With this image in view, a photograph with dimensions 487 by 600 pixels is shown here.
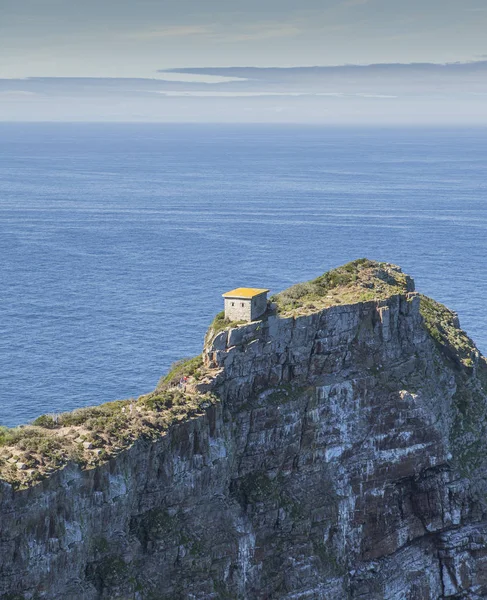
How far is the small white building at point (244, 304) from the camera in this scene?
77.6 metres

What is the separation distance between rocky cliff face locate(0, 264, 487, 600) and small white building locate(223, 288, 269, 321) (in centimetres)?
114

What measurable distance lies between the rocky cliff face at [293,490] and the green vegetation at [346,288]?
1837 millimetres

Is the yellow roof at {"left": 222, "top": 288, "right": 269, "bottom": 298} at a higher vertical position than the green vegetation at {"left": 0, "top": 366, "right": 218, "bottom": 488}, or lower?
higher

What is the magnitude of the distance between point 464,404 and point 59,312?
78.1m

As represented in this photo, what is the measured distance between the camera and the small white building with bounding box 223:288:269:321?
3054 inches

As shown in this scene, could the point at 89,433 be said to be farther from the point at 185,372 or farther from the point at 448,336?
the point at 448,336

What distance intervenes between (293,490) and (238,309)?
1295 cm

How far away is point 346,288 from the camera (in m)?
87.5

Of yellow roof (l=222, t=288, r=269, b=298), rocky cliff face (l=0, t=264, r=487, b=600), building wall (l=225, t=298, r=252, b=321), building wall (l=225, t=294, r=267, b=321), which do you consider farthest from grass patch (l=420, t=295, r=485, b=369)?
building wall (l=225, t=298, r=252, b=321)

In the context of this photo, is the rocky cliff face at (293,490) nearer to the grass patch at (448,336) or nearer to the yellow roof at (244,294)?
the yellow roof at (244,294)

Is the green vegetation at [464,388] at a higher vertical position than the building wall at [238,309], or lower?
lower

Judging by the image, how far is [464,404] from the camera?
296 feet

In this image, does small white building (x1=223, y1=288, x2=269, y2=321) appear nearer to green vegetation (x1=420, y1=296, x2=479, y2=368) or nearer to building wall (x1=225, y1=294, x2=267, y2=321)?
building wall (x1=225, y1=294, x2=267, y2=321)

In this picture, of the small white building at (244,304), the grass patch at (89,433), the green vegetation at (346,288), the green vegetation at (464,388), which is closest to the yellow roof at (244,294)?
the small white building at (244,304)
